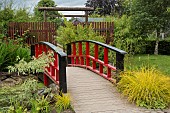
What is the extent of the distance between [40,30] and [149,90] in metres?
10.6

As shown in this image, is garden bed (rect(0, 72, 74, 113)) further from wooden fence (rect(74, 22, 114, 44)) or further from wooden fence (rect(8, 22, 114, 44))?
wooden fence (rect(8, 22, 114, 44))

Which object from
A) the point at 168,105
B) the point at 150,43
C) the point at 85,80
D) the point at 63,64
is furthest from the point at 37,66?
the point at 150,43

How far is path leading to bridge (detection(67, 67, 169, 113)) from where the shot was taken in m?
4.65

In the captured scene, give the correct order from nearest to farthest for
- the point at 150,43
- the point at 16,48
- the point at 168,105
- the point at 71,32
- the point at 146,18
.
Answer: the point at 168,105 < the point at 16,48 < the point at 71,32 < the point at 146,18 < the point at 150,43

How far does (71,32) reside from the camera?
11508 mm

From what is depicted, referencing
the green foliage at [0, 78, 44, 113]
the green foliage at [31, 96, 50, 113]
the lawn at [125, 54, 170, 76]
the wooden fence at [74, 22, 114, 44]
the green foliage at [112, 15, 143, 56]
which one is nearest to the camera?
the green foliage at [31, 96, 50, 113]

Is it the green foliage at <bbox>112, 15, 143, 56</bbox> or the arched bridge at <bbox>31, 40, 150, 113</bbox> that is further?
the green foliage at <bbox>112, 15, 143, 56</bbox>

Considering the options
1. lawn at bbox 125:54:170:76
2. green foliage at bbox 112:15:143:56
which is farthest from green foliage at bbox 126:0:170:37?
lawn at bbox 125:54:170:76

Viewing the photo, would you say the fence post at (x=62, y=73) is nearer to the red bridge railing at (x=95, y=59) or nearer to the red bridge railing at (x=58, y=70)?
the red bridge railing at (x=58, y=70)

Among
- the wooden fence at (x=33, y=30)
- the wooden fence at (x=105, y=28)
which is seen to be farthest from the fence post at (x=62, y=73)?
the wooden fence at (x=33, y=30)

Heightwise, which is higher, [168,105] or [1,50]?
[1,50]

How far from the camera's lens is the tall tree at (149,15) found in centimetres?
1458

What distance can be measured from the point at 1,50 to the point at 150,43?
989 centimetres

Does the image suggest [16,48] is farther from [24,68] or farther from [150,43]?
[150,43]
